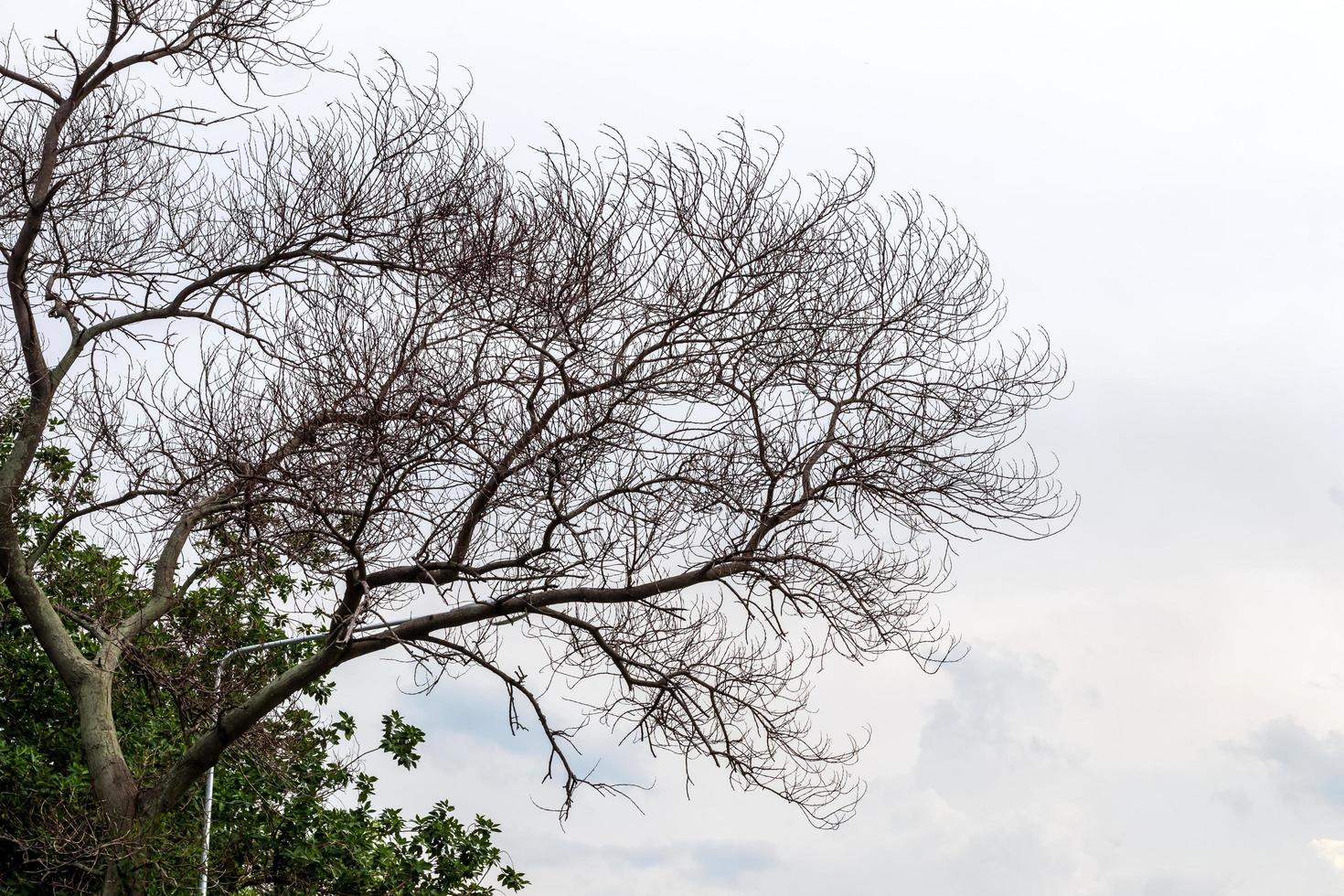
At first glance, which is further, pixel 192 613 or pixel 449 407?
pixel 192 613

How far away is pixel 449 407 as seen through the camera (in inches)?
408

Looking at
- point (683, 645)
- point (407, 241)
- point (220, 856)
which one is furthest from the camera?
point (220, 856)

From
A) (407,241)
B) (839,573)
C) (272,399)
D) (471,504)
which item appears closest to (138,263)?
(407,241)

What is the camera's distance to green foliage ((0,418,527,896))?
1418 cm

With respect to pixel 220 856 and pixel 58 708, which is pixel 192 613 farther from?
pixel 220 856

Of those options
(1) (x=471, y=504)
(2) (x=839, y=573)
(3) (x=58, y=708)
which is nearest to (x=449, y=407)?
(1) (x=471, y=504)

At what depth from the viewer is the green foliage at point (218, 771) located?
1418 cm

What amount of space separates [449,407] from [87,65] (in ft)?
20.0

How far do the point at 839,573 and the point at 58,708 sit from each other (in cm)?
946

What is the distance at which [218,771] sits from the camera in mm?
15883

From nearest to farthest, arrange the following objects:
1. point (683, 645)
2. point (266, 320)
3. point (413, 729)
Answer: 1. point (683, 645)
2. point (266, 320)
3. point (413, 729)

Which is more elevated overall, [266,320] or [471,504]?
[266,320]

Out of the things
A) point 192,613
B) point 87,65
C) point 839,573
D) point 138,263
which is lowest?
point 839,573

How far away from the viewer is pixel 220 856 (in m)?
14.6
